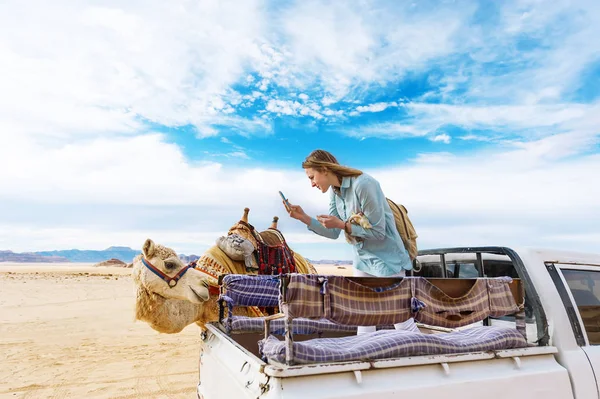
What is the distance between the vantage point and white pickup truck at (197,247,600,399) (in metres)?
2.12

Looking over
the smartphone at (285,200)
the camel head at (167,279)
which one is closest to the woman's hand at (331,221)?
the smartphone at (285,200)

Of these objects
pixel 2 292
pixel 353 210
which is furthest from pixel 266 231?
pixel 2 292

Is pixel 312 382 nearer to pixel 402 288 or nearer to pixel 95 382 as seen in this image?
pixel 402 288

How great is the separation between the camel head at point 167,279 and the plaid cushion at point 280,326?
6.16 feet

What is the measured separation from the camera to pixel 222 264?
584 centimetres

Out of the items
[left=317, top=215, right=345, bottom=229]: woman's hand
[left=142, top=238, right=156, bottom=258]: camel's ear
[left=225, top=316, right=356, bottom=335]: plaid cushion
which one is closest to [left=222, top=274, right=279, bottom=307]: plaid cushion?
[left=225, top=316, right=356, bottom=335]: plaid cushion

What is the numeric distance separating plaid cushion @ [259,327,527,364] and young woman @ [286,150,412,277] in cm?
71

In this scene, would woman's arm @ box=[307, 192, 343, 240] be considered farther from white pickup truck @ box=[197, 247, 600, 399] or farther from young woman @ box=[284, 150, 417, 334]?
white pickup truck @ box=[197, 247, 600, 399]

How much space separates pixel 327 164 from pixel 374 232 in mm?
663

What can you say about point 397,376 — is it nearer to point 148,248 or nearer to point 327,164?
point 327,164

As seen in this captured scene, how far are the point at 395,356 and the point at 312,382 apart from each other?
0.57m

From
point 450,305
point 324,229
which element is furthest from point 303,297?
point 324,229

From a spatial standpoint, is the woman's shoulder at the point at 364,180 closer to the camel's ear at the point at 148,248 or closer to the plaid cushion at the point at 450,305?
the plaid cushion at the point at 450,305

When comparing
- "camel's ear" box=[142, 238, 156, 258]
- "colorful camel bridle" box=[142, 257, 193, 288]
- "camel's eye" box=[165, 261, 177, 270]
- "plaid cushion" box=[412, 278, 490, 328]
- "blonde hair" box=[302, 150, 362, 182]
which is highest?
"blonde hair" box=[302, 150, 362, 182]
